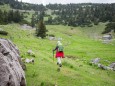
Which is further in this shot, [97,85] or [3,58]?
[97,85]

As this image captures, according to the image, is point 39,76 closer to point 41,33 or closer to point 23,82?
point 23,82

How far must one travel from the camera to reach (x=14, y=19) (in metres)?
132

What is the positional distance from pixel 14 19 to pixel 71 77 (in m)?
114

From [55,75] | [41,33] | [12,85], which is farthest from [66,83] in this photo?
[41,33]

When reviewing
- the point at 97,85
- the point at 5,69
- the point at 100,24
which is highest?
the point at 5,69

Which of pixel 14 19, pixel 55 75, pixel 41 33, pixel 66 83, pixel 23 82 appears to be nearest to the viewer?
pixel 23 82

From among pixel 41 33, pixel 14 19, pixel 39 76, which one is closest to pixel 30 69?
pixel 39 76

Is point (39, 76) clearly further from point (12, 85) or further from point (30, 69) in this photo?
point (12, 85)

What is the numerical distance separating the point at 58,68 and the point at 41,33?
64.4 meters

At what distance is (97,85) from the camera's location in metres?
22.3

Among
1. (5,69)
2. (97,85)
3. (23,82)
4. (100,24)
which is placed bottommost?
(100,24)

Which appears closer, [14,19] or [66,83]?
[66,83]

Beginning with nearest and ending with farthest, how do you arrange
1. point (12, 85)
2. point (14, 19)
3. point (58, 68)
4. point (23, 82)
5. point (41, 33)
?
point (12, 85) < point (23, 82) < point (58, 68) < point (41, 33) < point (14, 19)

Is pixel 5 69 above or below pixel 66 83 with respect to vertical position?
above
